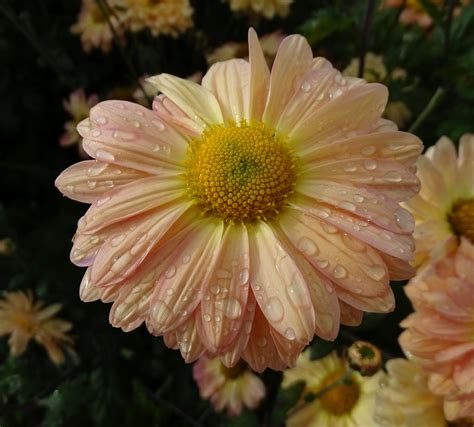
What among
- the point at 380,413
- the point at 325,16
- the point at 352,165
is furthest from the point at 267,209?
the point at 325,16

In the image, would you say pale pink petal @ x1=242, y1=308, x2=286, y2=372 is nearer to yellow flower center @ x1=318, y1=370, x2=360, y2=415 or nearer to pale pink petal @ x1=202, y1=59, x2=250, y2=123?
pale pink petal @ x1=202, y1=59, x2=250, y2=123

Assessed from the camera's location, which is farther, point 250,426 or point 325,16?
point 325,16

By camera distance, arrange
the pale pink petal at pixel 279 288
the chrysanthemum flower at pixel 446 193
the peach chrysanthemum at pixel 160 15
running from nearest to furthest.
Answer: the pale pink petal at pixel 279 288 < the chrysanthemum flower at pixel 446 193 < the peach chrysanthemum at pixel 160 15

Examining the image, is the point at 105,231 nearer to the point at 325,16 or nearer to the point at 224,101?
the point at 224,101

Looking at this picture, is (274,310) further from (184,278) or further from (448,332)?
(448,332)

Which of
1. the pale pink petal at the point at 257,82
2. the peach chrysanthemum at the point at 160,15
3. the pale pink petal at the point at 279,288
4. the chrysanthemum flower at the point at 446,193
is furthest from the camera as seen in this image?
the peach chrysanthemum at the point at 160,15

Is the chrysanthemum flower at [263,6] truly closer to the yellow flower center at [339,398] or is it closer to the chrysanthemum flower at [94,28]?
the chrysanthemum flower at [94,28]

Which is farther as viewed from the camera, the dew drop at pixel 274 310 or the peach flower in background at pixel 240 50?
the peach flower in background at pixel 240 50

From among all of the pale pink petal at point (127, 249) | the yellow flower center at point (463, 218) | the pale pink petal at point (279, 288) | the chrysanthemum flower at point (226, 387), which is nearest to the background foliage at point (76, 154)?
the chrysanthemum flower at point (226, 387)
